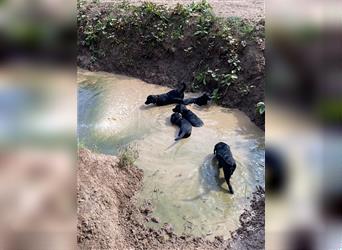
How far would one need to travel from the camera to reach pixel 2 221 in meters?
1.25

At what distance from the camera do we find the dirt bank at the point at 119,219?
13.8 ft

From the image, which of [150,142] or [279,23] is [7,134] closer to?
[279,23]

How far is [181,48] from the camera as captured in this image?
10.2 metres

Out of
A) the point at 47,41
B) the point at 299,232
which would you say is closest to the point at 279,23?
the point at 299,232

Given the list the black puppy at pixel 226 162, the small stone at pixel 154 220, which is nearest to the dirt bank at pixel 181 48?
the black puppy at pixel 226 162

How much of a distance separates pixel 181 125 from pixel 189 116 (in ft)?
1.48

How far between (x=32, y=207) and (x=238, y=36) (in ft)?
27.8

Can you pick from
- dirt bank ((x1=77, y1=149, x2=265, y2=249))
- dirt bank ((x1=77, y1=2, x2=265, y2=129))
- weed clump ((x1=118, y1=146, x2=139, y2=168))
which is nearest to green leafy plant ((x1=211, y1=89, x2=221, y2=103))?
dirt bank ((x1=77, y1=2, x2=265, y2=129))

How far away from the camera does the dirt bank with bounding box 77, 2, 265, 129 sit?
879cm

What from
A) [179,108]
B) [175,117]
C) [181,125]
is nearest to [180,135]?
[181,125]

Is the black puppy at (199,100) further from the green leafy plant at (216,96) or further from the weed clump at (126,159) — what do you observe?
the weed clump at (126,159)

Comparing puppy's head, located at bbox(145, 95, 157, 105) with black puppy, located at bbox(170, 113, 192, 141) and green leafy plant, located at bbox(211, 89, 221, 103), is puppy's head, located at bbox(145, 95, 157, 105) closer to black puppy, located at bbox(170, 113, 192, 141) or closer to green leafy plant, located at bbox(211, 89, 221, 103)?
black puppy, located at bbox(170, 113, 192, 141)

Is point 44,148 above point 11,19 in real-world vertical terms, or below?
below

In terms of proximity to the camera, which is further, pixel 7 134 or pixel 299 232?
pixel 7 134
